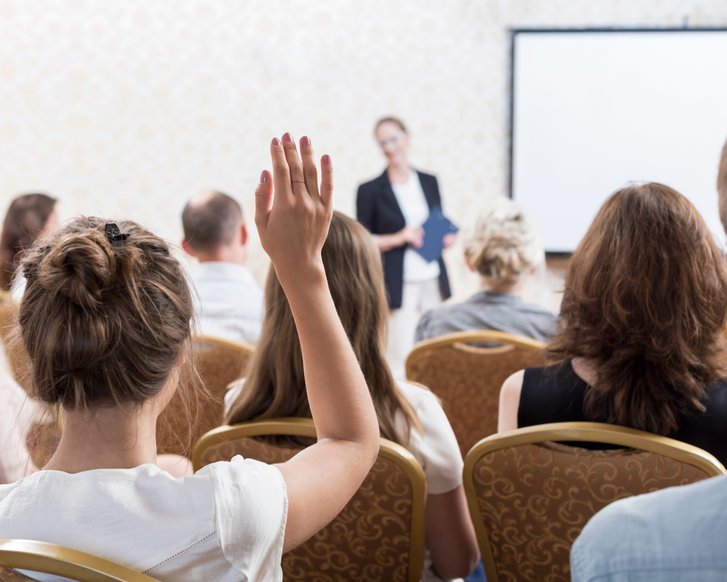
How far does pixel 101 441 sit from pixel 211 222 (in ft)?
7.19

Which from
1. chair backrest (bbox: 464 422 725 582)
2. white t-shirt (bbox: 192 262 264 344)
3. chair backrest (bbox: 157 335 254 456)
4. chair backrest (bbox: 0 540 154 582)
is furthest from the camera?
white t-shirt (bbox: 192 262 264 344)

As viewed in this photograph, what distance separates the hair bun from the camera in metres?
1.04

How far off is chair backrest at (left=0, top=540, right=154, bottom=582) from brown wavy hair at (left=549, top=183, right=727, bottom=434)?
1029 millimetres

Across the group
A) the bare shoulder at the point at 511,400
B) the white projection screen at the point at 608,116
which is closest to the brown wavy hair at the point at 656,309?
the bare shoulder at the point at 511,400

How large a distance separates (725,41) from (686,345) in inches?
181

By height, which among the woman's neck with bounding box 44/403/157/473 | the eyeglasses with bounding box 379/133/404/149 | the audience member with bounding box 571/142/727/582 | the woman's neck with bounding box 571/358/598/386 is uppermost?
the eyeglasses with bounding box 379/133/404/149

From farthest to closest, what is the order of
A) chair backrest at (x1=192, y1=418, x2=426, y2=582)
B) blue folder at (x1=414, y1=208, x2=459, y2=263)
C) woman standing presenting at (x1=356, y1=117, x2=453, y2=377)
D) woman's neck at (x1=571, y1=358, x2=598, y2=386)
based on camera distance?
woman standing presenting at (x1=356, y1=117, x2=453, y2=377)
blue folder at (x1=414, y1=208, x2=459, y2=263)
woman's neck at (x1=571, y1=358, x2=598, y2=386)
chair backrest at (x1=192, y1=418, x2=426, y2=582)

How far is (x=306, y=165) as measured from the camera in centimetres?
96

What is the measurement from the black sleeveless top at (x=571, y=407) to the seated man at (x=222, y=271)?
52.3 inches

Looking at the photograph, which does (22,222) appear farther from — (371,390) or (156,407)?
(156,407)

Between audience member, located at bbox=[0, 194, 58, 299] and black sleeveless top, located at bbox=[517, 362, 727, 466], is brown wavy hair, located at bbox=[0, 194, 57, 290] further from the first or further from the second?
black sleeveless top, located at bbox=[517, 362, 727, 466]

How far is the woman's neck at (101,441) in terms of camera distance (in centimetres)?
106

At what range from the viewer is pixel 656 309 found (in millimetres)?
1676

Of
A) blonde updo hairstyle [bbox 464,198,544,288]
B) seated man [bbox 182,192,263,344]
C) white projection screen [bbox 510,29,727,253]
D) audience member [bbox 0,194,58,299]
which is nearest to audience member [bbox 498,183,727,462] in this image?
blonde updo hairstyle [bbox 464,198,544,288]
